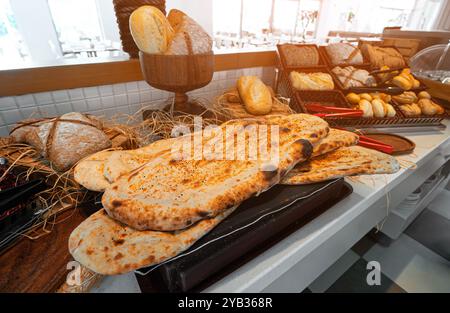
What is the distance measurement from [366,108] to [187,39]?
766mm

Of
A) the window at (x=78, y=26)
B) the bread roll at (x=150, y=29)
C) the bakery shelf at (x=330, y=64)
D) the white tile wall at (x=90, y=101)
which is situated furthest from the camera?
the window at (x=78, y=26)

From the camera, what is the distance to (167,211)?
387mm

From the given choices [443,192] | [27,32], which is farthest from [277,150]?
[27,32]

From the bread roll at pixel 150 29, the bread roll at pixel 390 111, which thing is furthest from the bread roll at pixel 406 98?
the bread roll at pixel 150 29

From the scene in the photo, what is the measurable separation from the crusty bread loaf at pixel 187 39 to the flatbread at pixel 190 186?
0.34 metres

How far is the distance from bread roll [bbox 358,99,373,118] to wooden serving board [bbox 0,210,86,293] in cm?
108

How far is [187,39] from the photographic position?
0.66 metres

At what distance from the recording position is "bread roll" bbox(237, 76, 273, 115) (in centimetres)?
86

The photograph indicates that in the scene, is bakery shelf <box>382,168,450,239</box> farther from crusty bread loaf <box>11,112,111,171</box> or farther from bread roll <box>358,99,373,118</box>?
crusty bread loaf <box>11,112,111,171</box>

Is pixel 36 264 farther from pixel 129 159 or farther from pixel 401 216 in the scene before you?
pixel 401 216

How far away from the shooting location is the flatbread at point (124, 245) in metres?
0.34

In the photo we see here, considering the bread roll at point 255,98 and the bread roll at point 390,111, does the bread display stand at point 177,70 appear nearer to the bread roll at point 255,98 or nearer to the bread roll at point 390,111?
the bread roll at point 255,98

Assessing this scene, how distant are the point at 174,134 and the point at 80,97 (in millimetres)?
401
